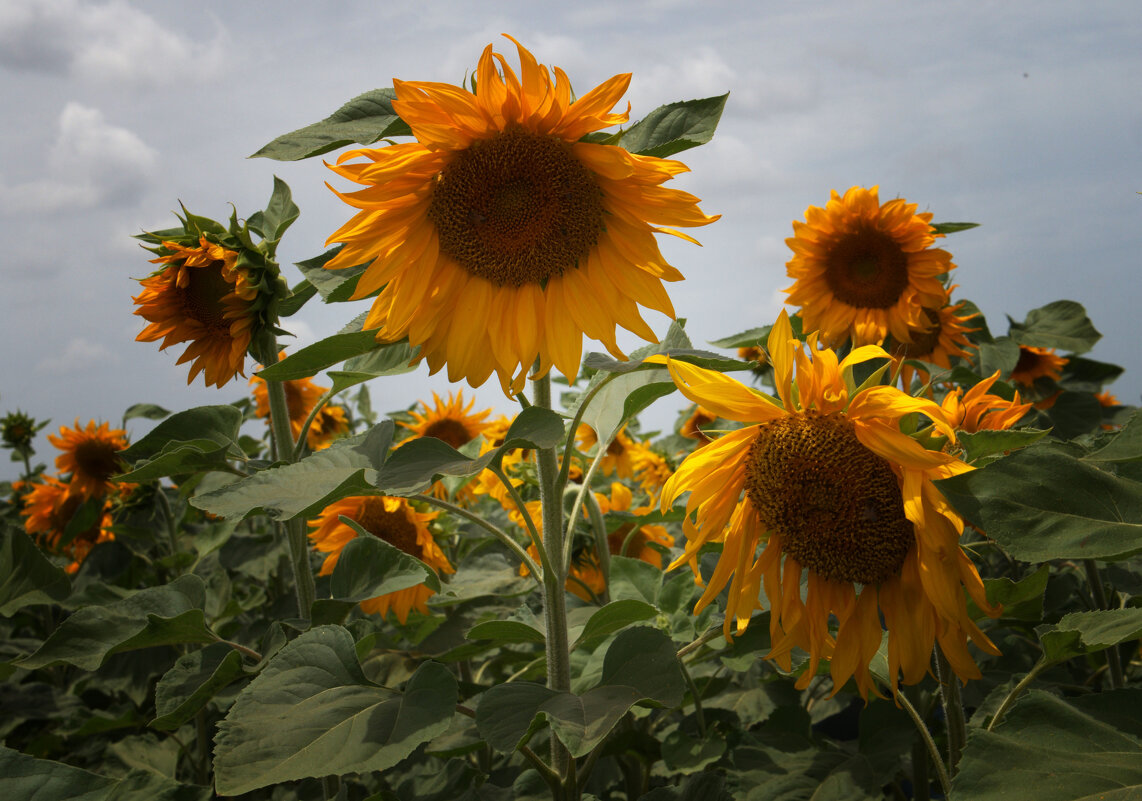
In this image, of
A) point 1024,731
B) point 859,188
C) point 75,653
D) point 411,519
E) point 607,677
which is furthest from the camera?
point 859,188

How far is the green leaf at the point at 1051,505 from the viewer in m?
0.98

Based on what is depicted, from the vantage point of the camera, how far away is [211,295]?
1.91 meters

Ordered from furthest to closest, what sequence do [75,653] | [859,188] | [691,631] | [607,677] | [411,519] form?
[859,188]
[411,519]
[691,631]
[75,653]
[607,677]

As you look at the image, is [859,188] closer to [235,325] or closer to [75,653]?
[235,325]

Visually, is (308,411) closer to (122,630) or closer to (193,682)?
(122,630)

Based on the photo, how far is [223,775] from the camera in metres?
1.13

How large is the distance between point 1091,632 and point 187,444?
160cm

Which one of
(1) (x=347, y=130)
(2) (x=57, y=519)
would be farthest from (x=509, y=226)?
(2) (x=57, y=519)

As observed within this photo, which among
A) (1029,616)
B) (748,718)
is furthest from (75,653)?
(1029,616)

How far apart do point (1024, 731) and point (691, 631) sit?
0.80 m

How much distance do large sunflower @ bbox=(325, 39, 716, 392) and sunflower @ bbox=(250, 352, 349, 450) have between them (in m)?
2.02

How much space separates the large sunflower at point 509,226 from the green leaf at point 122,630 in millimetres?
766

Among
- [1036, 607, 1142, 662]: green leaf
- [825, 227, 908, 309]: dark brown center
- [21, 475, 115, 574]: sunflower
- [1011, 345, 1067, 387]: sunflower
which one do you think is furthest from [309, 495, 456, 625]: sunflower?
[1011, 345, 1067, 387]: sunflower

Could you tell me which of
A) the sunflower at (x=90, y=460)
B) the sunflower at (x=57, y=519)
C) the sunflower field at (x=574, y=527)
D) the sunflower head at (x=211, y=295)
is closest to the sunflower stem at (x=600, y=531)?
the sunflower field at (x=574, y=527)
